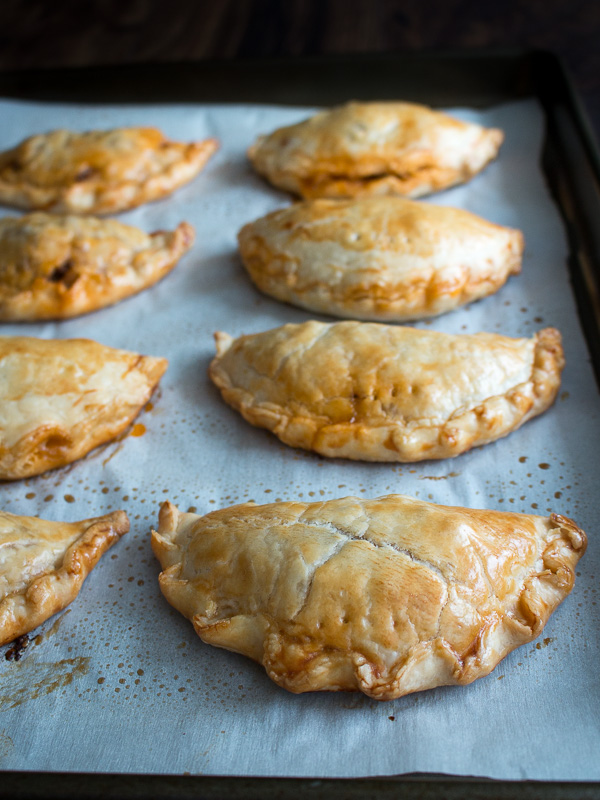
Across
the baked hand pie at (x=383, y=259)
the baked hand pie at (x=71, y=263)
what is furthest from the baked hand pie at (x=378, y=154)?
the baked hand pie at (x=71, y=263)

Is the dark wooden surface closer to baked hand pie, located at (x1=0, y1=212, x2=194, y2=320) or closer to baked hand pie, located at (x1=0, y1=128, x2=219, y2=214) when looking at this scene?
baked hand pie, located at (x1=0, y1=128, x2=219, y2=214)

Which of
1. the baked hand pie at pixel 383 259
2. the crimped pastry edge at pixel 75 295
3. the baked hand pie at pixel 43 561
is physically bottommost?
the baked hand pie at pixel 43 561

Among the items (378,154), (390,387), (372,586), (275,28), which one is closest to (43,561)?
(372,586)

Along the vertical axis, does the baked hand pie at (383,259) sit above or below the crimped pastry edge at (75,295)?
above

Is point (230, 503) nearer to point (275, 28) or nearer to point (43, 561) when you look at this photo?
point (43, 561)

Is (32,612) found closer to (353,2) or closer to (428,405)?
(428,405)

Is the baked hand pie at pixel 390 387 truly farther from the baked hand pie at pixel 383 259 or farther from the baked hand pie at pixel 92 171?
the baked hand pie at pixel 92 171

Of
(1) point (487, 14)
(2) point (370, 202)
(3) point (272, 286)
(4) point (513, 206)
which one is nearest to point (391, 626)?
(3) point (272, 286)
